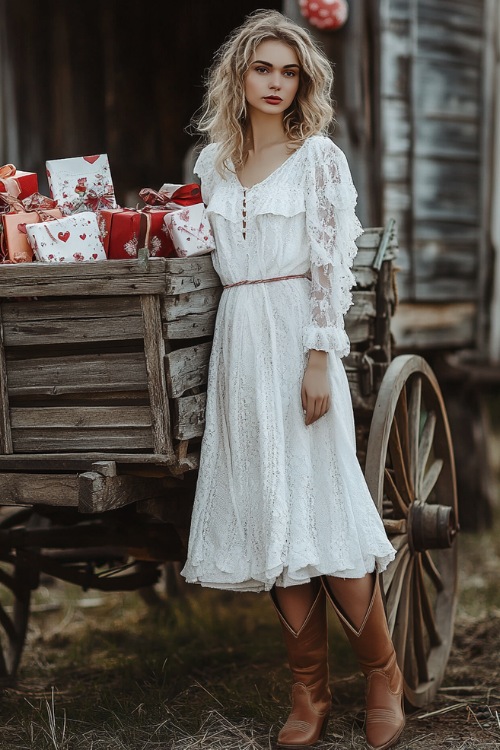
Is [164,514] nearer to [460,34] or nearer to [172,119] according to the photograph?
[460,34]

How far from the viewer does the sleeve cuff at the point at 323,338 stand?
2951 mm

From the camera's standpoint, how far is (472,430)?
6746mm

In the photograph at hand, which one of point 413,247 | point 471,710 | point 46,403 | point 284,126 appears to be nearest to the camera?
point 46,403

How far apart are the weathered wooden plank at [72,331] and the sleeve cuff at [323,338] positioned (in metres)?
0.48

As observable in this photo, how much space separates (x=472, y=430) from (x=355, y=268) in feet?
11.0

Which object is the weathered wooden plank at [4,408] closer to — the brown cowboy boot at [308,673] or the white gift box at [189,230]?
the white gift box at [189,230]

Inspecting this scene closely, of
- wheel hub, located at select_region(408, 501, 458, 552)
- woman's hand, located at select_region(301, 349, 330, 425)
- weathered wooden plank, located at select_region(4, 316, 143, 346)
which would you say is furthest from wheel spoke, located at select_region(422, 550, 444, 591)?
weathered wooden plank, located at select_region(4, 316, 143, 346)

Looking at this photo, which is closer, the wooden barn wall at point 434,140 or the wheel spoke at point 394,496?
the wheel spoke at point 394,496

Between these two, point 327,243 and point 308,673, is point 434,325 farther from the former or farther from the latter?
point 308,673

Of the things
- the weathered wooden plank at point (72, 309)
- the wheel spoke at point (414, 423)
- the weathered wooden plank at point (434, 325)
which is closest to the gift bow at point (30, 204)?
the weathered wooden plank at point (72, 309)

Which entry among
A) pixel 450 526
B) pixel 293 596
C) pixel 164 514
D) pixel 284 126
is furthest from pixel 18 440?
pixel 450 526

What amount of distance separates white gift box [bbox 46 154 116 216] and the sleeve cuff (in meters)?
0.76

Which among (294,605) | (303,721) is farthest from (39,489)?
(303,721)

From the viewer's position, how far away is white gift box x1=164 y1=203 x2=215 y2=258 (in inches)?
118
